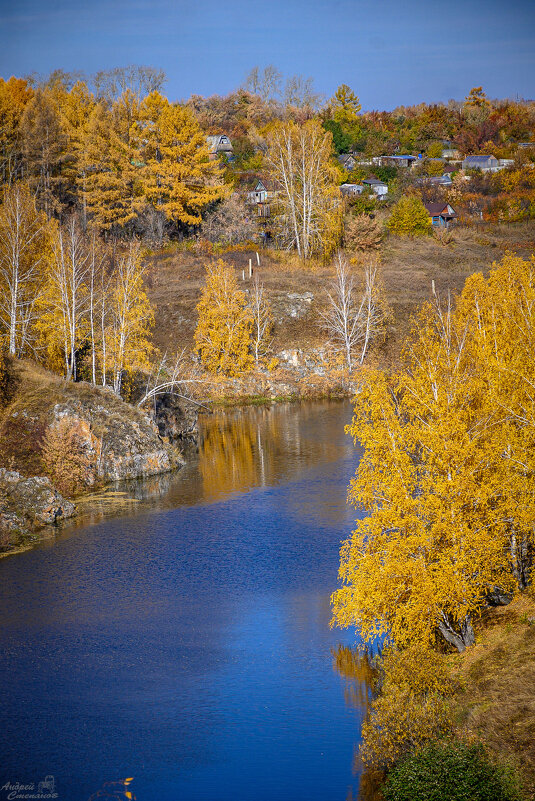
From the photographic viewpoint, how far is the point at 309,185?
255 ft

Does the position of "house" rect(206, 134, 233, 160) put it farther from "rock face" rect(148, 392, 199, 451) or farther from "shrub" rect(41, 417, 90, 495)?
"shrub" rect(41, 417, 90, 495)

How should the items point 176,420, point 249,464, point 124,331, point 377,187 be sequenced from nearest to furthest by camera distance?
1. point 249,464
2. point 124,331
3. point 176,420
4. point 377,187

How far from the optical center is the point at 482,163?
108 metres

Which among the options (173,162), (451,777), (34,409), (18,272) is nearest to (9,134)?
(173,162)

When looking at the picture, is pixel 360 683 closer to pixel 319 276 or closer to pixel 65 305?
pixel 65 305

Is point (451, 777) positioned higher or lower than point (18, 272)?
lower

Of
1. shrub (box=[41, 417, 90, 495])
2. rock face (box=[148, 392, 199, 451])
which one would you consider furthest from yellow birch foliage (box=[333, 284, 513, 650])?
rock face (box=[148, 392, 199, 451])

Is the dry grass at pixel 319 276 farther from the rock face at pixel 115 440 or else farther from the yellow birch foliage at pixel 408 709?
the yellow birch foliage at pixel 408 709

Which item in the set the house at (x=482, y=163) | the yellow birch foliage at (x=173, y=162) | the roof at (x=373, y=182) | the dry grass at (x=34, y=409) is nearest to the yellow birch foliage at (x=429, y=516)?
the dry grass at (x=34, y=409)

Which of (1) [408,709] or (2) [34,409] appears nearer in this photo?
(1) [408,709]

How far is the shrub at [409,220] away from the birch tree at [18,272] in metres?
46.6

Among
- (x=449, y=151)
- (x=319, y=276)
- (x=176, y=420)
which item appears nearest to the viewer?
(x=176, y=420)

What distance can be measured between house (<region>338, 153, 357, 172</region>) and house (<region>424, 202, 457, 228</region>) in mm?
19110

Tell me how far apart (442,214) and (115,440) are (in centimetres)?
6296
